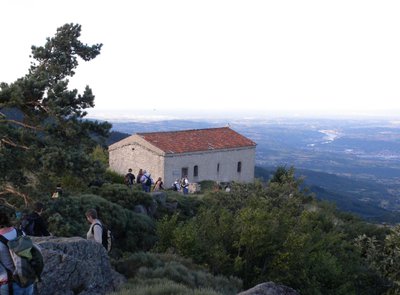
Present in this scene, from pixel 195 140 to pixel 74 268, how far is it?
Answer: 31811mm

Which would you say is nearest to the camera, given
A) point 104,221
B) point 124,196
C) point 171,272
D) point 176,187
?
point 171,272

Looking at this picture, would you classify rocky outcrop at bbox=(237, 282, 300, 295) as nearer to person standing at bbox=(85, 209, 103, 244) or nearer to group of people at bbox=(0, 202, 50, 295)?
person standing at bbox=(85, 209, 103, 244)

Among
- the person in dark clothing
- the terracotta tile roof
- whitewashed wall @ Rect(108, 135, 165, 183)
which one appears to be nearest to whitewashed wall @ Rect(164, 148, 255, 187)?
the terracotta tile roof

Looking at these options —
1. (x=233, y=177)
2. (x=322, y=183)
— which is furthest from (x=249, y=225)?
(x=322, y=183)

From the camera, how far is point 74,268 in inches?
331

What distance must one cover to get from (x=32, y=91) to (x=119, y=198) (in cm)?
1087

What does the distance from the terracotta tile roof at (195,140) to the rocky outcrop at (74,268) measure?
1073 inches

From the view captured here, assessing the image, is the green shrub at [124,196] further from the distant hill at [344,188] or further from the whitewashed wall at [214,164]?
the distant hill at [344,188]

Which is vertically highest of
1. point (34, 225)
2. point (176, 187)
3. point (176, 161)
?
point (34, 225)

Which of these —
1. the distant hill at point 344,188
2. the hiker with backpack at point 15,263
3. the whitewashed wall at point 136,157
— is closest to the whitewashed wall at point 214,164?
the whitewashed wall at point 136,157

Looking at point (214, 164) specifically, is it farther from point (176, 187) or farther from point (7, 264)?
point (7, 264)

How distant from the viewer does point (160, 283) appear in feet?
30.9

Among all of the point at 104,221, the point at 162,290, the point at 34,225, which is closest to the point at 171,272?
the point at 162,290

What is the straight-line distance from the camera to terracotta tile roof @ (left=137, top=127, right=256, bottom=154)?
37.8 meters
